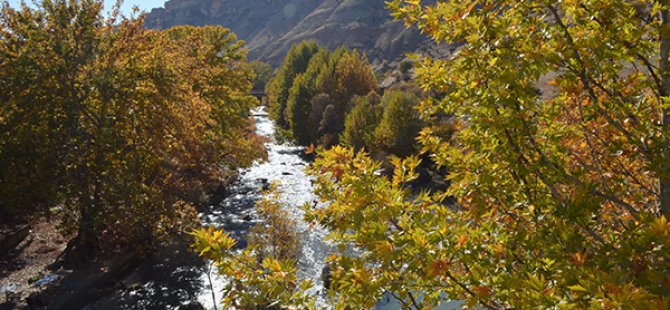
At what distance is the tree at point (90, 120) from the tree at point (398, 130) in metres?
20.9

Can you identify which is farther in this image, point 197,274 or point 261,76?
point 261,76

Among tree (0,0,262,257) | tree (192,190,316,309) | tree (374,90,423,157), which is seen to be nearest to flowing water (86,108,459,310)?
tree (0,0,262,257)

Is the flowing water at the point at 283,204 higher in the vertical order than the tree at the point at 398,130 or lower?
lower

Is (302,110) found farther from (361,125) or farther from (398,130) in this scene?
(398,130)

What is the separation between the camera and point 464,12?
4.27m

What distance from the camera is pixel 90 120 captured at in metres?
18.0

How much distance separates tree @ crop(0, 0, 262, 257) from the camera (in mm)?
16234

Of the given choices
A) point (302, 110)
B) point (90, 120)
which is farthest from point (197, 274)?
point (302, 110)

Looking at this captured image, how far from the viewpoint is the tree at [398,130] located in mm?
38500

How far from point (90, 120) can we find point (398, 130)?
2565 cm

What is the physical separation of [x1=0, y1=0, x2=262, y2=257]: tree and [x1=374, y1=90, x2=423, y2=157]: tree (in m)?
20.9

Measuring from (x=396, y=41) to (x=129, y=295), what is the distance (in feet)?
602

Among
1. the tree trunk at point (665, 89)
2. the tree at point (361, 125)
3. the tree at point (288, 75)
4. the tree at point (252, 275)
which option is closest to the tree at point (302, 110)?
the tree at point (361, 125)

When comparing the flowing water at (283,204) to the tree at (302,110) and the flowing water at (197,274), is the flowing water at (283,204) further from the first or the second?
the tree at (302,110)
